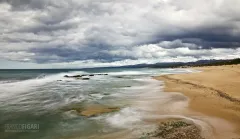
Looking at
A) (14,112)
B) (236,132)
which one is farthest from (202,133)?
(14,112)

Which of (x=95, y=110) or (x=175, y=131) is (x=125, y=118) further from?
(x=175, y=131)

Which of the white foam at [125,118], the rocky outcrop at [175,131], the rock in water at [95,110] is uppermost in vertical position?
the rocky outcrop at [175,131]

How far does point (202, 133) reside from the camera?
39.1ft

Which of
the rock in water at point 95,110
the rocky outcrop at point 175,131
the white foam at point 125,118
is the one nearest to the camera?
the rocky outcrop at point 175,131

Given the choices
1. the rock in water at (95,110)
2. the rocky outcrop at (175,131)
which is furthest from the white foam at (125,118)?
the rocky outcrop at (175,131)

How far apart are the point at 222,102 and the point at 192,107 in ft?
8.94

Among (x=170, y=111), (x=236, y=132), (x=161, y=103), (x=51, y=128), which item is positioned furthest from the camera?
(x=161, y=103)

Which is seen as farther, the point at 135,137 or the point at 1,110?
the point at 1,110

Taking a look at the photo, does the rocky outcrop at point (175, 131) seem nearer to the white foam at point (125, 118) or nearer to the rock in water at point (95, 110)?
the white foam at point (125, 118)

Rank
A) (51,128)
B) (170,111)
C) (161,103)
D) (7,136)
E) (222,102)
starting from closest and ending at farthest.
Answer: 1. (7,136)
2. (51,128)
3. (170,111)
4. (222,102)
5. (161,103)

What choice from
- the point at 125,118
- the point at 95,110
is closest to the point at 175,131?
the point at 125,118

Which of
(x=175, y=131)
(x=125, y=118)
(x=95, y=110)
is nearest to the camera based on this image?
(x=175, y=131)

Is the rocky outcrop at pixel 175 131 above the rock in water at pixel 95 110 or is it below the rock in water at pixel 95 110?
above

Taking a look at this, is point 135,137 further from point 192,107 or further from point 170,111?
point 192,107
